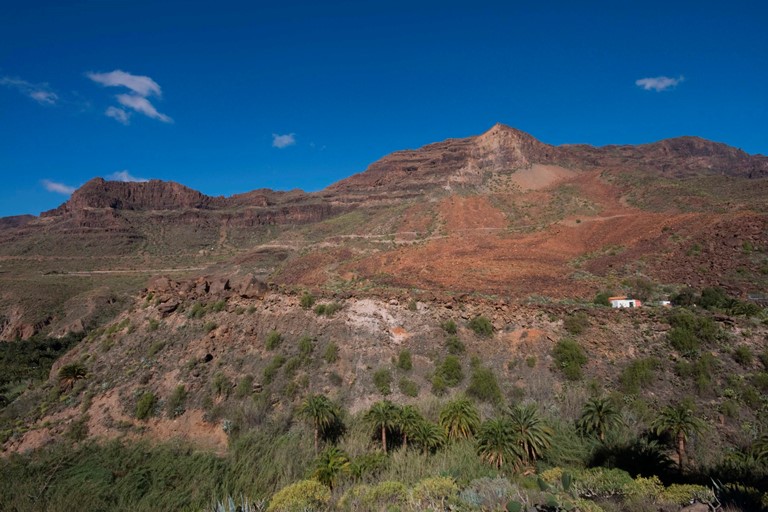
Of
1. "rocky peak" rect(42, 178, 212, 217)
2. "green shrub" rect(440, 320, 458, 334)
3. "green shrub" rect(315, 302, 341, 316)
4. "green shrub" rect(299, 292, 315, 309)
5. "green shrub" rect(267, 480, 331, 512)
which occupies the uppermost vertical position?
"rocky peak" rect(42, 178, 212, 217)

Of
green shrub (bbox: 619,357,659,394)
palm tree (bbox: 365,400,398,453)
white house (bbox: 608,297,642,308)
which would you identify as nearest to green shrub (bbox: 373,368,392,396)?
palm tree (bbox: 365,400,398,453)

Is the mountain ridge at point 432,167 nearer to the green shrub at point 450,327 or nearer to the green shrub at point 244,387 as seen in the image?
the green shrub at point 450,327

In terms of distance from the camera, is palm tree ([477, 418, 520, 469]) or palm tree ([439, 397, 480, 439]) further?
palm tree ([439, 397, 480, 439])

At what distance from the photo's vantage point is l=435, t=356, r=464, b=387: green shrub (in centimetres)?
2267

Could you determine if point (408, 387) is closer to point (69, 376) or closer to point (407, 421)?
point (407, 421)

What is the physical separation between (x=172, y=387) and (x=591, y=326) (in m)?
25.5

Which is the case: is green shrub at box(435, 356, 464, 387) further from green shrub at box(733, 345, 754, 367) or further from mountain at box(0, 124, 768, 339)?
green shrub at box(733, 345, 754, 367)

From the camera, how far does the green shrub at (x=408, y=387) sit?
73.0 ft

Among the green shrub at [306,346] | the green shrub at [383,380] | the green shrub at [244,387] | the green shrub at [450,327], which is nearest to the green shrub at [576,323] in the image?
the green shrub at [450,327]

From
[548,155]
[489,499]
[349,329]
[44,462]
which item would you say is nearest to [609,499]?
[489,499]

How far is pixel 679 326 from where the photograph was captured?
900 inches

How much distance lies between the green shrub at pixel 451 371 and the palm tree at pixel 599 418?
647 centimetres

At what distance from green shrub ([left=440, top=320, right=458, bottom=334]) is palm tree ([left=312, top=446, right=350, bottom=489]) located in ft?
36.4

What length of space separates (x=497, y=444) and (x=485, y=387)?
5.31m
